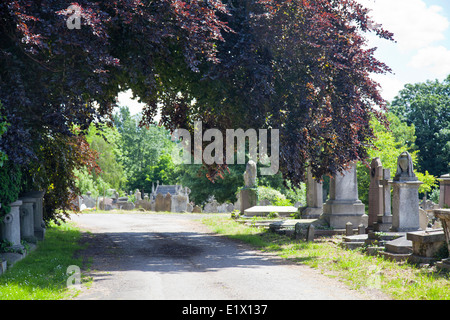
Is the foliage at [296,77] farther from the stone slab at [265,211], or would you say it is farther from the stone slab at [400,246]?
the stone slab at [265,211]

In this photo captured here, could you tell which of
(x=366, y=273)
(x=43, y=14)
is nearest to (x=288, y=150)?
(x=366, y=273)

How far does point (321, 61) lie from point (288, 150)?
8.65 feet

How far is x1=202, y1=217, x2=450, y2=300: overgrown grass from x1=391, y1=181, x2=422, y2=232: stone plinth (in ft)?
4.68

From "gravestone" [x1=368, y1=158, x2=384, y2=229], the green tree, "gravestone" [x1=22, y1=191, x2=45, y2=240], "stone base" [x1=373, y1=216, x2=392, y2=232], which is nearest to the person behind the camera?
"gravestone" [x1=22, y1=191, x2=45, y2=240]

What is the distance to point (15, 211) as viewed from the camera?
10688mm

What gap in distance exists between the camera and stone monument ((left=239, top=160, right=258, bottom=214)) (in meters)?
23.9

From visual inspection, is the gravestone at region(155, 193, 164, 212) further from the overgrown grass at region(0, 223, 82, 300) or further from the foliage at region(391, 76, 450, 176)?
the foliage at region(391, 76, 450, 176)

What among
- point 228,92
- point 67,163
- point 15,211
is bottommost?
point 15,211

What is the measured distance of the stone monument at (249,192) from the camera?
23.9m

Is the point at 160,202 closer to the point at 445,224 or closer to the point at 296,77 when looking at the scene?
the point at 296,77

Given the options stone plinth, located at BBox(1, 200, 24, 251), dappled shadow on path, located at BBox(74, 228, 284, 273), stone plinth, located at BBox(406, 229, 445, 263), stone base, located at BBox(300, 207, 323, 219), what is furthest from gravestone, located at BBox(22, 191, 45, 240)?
stone base, located at BBox(300, 207, 323, 219)

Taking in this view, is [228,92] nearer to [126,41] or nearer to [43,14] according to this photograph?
[126,41]

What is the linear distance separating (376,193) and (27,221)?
33.6 ft
